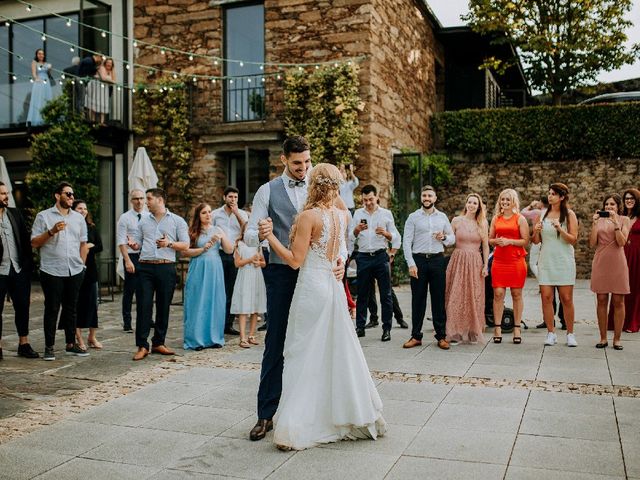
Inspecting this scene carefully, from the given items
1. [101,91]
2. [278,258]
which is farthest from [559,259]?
[101,91]

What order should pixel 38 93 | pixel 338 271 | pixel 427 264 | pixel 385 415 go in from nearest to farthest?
pixel 338 271
pixel 385 415
pixel 427 264
pixel 38 93

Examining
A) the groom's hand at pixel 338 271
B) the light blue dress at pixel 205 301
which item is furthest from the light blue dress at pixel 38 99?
the groom's hand at pixel 338 271

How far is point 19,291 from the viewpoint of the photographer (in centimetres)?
742

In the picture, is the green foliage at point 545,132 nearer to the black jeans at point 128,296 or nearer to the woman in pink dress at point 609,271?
the woman in pink dress at point 609,271

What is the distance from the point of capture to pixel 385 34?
14578 millimetres

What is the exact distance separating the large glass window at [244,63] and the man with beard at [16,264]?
8033mm

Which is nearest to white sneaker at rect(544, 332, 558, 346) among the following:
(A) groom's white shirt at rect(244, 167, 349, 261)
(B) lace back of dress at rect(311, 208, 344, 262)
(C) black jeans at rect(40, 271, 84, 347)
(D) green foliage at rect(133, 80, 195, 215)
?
(A) groom's white shirt at rect(244, 167, 349, 261)

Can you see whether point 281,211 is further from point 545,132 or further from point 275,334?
point 545,132

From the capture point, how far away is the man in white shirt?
850cm

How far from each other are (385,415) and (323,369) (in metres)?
0.91

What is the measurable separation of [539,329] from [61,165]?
34.2 feet

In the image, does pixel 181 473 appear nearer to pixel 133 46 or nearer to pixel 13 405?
pixel 13 405

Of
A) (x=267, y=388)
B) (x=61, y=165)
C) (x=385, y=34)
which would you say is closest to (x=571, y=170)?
(x=385, y=34)

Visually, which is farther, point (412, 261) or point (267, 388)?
point (412, 261)
